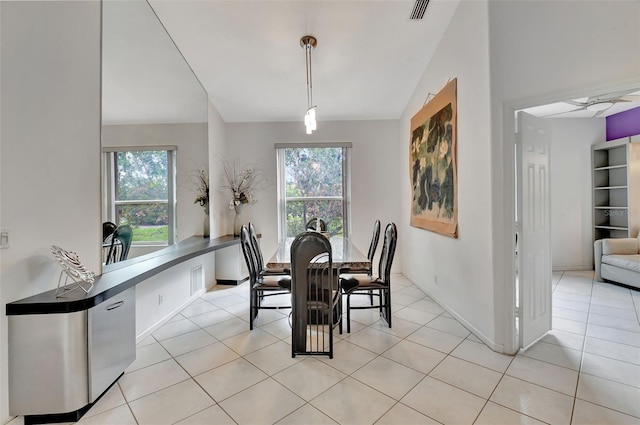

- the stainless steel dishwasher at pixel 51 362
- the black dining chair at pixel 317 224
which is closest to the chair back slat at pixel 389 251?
the black dining chair at pixel 317 224

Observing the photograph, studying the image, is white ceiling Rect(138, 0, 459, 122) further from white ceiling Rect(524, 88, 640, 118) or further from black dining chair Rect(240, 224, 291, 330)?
black dining chair Rect(240, 224, 291, 330)

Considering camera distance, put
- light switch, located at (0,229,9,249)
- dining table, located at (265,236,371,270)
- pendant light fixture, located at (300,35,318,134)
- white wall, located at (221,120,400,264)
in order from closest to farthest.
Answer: light switch, located at (0,229,9,249) < dining table, located at (265,236,371,270) < pendant light fixture, located at (300,35,318,134) < white wall, located at (221,120,400,264)

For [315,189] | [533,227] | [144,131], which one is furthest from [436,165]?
[144,131]

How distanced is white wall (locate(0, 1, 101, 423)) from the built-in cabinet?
276 inches

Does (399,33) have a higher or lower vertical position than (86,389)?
higher

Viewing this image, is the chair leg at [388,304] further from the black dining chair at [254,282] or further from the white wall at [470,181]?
the black dining chair at [254,282]

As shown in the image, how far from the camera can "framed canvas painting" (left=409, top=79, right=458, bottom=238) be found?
2881 millimetres

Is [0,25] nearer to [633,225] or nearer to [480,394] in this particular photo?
[480,394]

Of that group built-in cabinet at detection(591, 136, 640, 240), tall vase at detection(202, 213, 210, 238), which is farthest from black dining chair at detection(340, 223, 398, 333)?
built-in cabinet at detection(591, 136, 640, 240)

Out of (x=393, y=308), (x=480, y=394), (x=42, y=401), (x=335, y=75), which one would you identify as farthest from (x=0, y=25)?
(x=393, y=308)

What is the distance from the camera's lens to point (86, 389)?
1635mm

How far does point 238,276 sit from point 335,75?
11.2 feet

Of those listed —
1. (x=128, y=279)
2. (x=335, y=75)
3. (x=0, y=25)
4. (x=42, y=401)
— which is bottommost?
(x=42, y=401)

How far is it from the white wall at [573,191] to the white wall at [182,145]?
609cm
